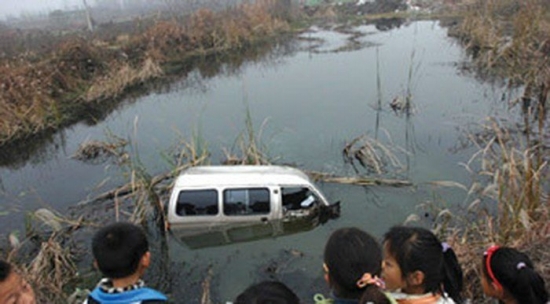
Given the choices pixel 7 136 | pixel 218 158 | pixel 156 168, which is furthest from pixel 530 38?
pixel 7 136

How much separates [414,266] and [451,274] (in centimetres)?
54

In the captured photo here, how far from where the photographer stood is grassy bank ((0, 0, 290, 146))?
14031 millimetres

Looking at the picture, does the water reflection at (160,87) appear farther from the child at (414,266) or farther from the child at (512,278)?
the child at (512,278)

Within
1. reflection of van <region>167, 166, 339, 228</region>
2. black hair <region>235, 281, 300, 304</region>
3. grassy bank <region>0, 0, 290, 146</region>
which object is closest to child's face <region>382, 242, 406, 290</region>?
black hair <region>235, 281, 300, 304</region>

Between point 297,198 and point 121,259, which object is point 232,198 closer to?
point 297,198

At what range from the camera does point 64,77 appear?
1734 centimetres

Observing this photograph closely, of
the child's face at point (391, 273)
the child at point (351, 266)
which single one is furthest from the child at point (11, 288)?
the child's face at point (391, 273)

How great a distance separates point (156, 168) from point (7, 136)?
219 inches

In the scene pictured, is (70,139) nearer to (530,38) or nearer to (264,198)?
(264,198)

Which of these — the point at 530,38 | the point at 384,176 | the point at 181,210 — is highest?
the point at 530,38

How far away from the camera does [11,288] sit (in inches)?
103

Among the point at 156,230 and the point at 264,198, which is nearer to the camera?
the point at 264,198

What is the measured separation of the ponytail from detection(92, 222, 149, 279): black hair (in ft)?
7.77

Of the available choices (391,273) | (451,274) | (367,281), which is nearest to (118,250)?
(367,281)
